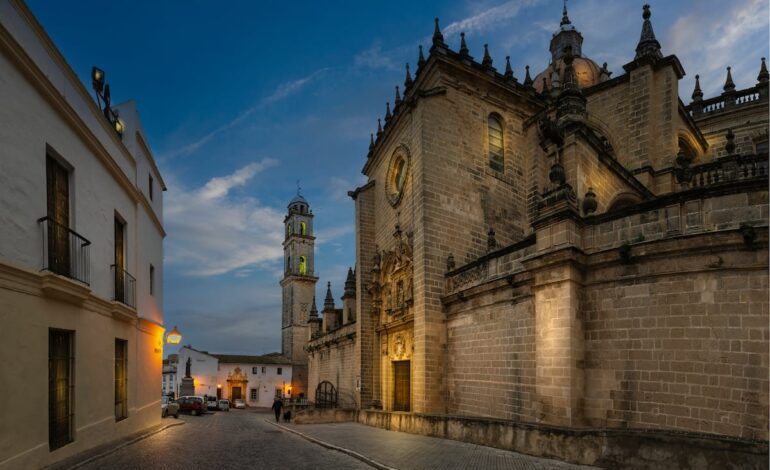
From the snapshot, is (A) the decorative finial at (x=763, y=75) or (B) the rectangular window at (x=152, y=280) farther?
(A) the decorative finial at (x=763, y=75)

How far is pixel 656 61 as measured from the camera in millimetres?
17422

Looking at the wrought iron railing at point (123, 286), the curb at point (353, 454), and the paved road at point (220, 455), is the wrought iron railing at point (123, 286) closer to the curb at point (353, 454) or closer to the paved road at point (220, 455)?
the paved road at point (220, 455)

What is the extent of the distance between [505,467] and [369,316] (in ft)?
47.0

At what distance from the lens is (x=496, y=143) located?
64.2ft

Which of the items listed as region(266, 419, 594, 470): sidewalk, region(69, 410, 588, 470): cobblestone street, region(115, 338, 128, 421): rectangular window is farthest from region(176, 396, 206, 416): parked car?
region(266, 419, 594, 470): sidewalk

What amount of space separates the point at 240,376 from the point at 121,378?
46.0 m

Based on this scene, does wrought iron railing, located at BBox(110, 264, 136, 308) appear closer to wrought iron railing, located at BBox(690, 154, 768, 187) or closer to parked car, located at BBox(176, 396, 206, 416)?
wrought iron railing, located at BBox(690, 154, 768, 187)

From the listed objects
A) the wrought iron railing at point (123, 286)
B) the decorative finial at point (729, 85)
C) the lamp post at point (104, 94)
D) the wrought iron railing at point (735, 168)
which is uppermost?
the decorative finial at point (729, 85)

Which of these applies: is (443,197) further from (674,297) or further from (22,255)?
(22,255)

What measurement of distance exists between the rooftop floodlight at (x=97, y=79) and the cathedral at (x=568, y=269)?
33.1 ft

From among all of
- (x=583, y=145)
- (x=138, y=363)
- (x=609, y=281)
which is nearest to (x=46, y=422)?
(x=138, y=363)

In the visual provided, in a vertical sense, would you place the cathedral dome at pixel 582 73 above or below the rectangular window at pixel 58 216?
A: above

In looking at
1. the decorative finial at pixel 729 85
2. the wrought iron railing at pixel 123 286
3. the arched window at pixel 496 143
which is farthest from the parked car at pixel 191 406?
the decorative finial at pixel 729 85

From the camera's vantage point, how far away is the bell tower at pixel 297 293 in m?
53.8
